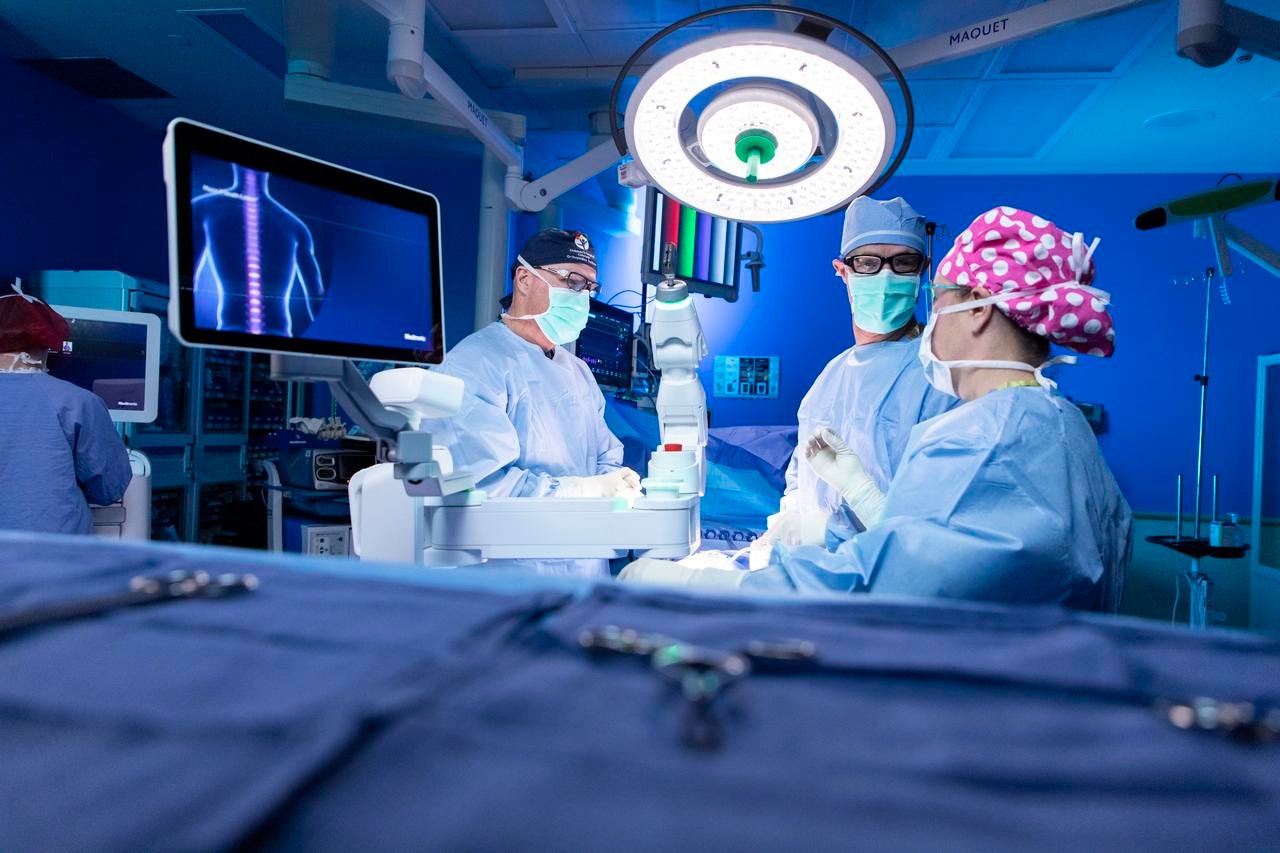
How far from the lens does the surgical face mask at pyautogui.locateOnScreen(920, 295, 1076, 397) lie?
58.7 inches

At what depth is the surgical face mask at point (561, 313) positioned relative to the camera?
2438 mm

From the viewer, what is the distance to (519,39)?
12.0ft

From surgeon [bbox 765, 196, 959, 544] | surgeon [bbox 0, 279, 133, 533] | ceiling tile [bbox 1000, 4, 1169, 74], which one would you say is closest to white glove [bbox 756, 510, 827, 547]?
surgeon [bbox 765, 196, 959, 544]

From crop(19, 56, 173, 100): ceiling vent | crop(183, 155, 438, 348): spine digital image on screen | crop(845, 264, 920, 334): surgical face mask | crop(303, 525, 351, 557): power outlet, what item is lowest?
crop(303, 525, 351, 557): power outlet

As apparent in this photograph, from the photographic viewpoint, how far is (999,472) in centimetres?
119

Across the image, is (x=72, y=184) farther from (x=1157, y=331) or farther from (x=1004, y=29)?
(x=1157, y=331)

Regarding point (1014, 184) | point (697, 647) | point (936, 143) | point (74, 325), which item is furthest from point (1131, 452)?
point (74, 325)

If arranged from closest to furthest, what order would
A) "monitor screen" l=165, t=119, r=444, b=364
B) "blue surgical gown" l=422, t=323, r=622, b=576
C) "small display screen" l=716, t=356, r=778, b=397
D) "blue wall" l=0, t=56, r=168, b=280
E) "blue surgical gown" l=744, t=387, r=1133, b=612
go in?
"monitor screen" l=165, t=119, r=444, b=364 → "blue surgical gown" l=744, t=387, r=1133, b=612 → "blue surgical gown" l=422, t=323, r=622, b=576 → "blue wall" l=0, t=56, r=168, b=280 → "small display screen" l=716, t=356, r=778, b=397

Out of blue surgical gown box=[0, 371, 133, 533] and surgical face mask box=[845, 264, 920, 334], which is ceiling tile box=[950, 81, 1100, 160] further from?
blue surgical gown box=[0, 371, 133, 533]

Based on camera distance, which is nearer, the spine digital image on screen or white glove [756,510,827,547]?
the spine digital image on screen

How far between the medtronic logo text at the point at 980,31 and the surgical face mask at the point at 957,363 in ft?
4.21

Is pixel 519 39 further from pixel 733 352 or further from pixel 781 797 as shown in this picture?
pixel 781 797

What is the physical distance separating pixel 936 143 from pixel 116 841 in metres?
4.99

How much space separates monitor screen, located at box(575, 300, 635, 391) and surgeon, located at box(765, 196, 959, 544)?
1.34 metres
